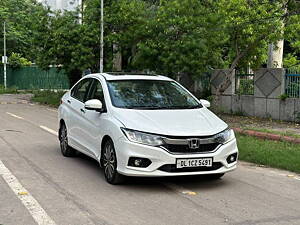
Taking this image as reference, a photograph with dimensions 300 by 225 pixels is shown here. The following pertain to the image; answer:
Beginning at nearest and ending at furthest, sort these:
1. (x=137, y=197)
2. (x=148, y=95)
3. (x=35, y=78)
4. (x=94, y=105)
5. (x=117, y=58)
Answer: (x=137, y=197)
(x=94, y=105)
(x=148, y=95)
(x=117, y=58)
(x=35, y=78)

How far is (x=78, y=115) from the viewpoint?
853 cm

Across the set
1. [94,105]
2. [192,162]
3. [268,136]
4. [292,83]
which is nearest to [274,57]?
[292,83]

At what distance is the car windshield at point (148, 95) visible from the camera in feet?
24.8

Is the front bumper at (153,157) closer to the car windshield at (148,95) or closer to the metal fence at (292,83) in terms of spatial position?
the car windshield at (148,95)

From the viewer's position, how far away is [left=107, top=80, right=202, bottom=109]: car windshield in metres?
7.55

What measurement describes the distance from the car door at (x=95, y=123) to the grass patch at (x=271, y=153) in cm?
322

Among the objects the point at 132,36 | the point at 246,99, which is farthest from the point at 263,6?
A: the point at 132,36

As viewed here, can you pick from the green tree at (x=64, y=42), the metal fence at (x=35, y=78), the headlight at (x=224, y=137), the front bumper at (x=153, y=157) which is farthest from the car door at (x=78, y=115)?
the metal fence at (x=35, y=78)

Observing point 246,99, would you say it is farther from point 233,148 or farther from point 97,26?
point 233,148

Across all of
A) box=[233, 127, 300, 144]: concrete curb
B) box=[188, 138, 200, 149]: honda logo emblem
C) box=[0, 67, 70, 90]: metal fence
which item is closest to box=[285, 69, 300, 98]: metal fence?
box=[233, 127, 300, 144]: concrete curb

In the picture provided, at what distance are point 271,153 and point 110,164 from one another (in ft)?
12.2

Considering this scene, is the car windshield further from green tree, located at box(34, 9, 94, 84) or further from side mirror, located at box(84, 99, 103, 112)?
green tree, located at box(34, 9, 94, 84)

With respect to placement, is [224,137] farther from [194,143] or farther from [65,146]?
[65,146]

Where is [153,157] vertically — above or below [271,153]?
above
